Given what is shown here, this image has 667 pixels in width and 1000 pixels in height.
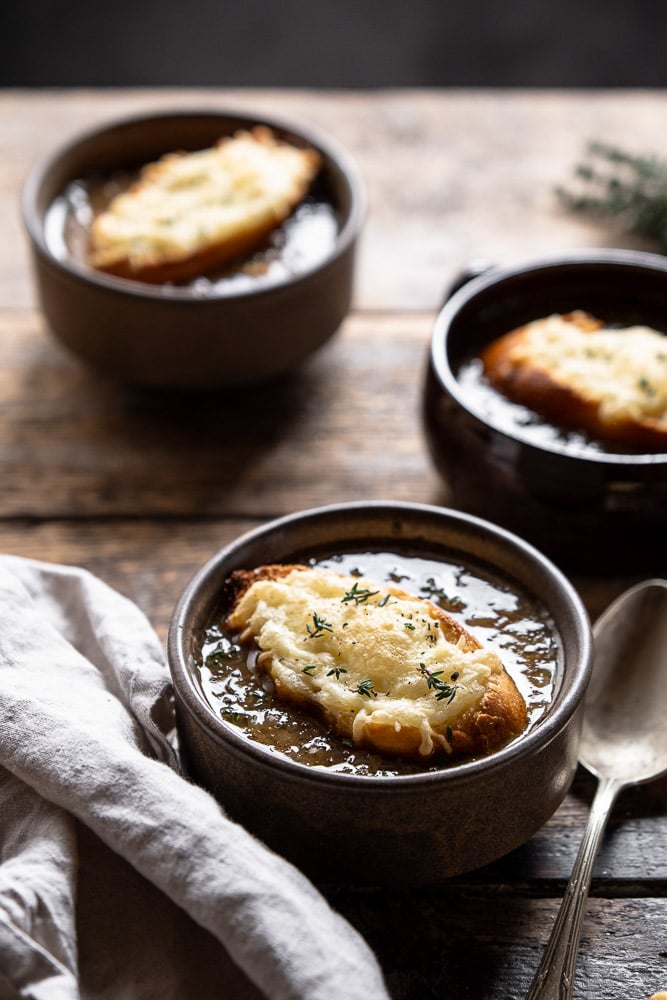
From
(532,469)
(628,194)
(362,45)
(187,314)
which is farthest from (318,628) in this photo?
(362,45)

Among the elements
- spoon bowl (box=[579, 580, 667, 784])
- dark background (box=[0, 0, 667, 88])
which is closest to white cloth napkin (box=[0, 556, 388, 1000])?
spoon bowl (box=[579, 580, 667, 784])

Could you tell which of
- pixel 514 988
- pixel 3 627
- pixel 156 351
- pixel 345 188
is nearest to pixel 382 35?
pixel 345 188

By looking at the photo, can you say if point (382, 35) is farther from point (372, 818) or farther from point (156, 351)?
point (372, 818)

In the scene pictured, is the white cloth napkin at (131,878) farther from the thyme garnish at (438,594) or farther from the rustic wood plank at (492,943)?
the thyme garnish at (438,594)

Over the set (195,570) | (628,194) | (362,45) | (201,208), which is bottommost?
(362,45)

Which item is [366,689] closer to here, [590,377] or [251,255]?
[590,377]

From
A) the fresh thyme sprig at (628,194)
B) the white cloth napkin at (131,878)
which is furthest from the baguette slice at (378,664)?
the fresh thyme sprig at (628,194)
